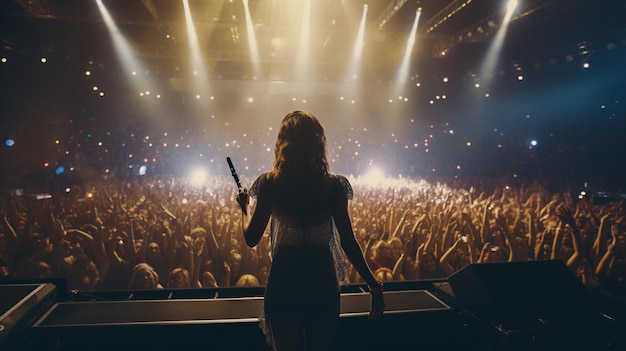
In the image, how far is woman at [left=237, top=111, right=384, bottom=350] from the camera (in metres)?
1.68

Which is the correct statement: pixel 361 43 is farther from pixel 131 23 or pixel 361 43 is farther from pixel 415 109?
pixel 415 109

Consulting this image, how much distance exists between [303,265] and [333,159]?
2368 cm

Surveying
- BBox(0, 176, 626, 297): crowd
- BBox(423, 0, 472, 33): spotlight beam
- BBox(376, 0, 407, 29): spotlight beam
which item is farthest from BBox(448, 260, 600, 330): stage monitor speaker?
BBox(423, 0, 472, 33): spotlight beam

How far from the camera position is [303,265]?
1720mm

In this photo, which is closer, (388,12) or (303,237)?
(303,237)

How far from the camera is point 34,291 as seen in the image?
90.4 inches

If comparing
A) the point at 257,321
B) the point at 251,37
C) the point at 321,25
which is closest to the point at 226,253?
the point at 257,321

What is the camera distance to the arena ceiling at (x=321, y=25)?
30.1 feet

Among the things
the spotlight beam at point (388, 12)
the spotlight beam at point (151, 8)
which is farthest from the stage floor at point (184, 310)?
the spotlight beam at point (151, 8)

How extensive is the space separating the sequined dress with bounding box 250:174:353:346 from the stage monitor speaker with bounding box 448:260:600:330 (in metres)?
1.17

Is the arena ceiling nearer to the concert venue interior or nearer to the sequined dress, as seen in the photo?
the concert venue interior

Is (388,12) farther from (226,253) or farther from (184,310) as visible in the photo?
(184,310)

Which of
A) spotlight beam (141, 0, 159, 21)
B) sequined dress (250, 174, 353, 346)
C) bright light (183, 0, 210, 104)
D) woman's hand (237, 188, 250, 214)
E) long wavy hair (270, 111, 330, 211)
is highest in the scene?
bright light (183, 0, 210, 104)

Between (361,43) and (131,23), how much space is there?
7778mm
